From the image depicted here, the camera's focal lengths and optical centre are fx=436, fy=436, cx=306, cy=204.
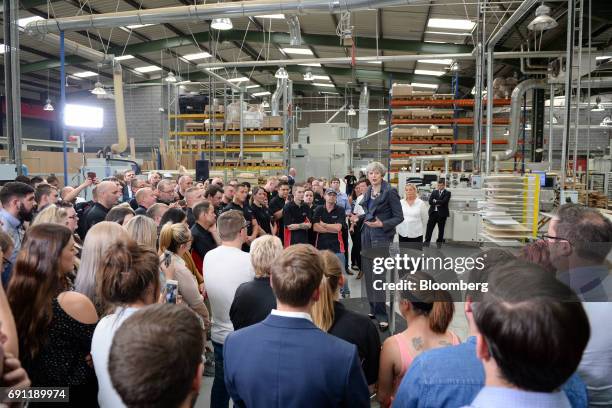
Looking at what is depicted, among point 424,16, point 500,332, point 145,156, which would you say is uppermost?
point 424,16

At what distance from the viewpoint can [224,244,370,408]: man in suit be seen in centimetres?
147

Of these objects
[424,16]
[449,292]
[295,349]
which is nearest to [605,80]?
[424,16]

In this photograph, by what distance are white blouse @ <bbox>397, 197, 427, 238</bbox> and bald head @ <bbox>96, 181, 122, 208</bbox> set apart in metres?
4.02

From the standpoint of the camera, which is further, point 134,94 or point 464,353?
point 134,94

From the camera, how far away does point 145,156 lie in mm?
20141

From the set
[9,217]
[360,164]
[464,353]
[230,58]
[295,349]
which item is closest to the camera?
[464,353]

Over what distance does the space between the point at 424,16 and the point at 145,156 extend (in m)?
14.2

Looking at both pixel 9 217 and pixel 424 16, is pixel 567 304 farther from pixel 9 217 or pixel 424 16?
pixel 424 16

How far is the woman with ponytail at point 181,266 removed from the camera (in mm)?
2732

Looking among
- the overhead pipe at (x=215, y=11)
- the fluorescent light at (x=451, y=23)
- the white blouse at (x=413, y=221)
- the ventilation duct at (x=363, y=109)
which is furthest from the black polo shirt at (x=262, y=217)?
the ventilation duct at (x=363, y=109)

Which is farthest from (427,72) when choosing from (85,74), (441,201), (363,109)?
(85,74)

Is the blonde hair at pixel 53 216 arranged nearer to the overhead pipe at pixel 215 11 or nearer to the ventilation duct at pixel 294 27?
the overhead pipe at pixel 215 11

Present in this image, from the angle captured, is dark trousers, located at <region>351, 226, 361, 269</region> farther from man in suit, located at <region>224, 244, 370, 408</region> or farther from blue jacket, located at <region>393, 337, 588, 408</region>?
blue jacket, located at <region>393, 337, 588, 408</region>

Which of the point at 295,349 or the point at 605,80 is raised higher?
the point at 605,80
